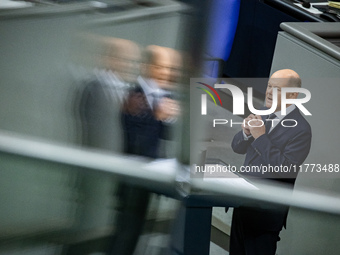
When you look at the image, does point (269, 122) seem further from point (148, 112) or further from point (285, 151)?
point (148, 112)

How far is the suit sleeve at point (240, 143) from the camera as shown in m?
1.00

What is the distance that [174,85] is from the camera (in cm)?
47

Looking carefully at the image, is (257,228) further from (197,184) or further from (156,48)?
(156,48)

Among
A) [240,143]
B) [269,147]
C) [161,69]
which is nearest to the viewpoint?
[161,69]

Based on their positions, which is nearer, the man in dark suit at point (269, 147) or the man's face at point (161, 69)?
the man's face at point (161, 69)

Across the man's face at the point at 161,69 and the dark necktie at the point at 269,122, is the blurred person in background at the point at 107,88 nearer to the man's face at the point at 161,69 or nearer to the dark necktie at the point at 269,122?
the man's face at the point at 161,69

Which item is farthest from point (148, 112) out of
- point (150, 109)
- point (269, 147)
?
point (269, 147)

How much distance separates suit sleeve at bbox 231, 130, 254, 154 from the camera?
1003mm

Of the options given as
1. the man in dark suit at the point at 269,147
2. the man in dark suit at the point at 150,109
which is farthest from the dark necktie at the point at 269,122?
the man in dark suit at the point at 150,109

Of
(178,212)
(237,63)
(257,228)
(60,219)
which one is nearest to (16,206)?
(60,219)

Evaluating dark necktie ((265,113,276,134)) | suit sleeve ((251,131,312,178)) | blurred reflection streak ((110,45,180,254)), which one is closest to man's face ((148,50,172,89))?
blurred reflection streak ((110,45,180,254))

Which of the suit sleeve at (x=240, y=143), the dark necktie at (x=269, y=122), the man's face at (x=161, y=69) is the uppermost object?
the man's face at (x=161, y=69)

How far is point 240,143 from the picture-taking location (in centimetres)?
106

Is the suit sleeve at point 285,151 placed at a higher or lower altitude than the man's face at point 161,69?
lower
